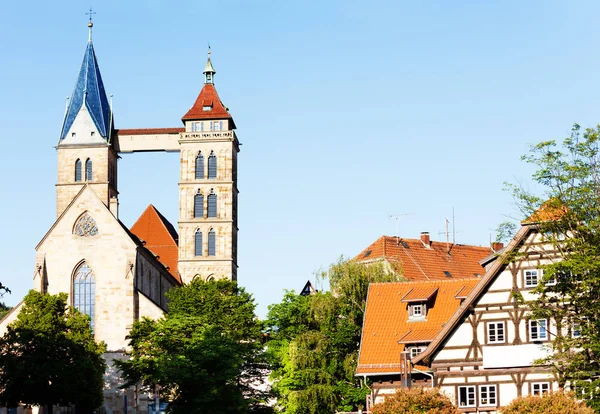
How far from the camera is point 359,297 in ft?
212

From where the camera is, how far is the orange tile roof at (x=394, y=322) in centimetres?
5400

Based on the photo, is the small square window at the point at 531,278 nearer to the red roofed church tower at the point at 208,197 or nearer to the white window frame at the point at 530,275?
the white window frame at the point at 530,275

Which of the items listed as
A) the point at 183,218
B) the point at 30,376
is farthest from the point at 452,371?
the point at 183,218

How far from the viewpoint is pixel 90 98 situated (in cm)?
10144

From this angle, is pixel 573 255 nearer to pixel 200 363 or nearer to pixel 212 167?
pixel 200 363

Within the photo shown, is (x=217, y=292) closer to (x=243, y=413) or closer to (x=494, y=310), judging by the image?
(x=243, y=413)

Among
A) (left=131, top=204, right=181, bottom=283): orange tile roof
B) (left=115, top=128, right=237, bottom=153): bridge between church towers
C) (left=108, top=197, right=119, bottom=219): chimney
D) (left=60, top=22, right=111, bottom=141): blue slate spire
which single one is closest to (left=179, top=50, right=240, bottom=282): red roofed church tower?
(left=115, top=128, right=237, bottom=153): bridge between church towers

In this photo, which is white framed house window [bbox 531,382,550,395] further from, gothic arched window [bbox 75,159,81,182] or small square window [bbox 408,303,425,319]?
gothic arched window [bbox 75,159,81,182]

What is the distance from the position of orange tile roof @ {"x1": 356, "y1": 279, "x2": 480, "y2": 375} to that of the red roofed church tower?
140 ft

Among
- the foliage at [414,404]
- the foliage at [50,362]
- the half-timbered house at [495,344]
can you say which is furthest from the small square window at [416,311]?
the foliage at [50,362]

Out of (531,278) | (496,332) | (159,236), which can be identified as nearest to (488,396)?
(496,332)

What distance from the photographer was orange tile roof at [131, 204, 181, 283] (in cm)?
10444

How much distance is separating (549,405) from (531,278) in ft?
33.9

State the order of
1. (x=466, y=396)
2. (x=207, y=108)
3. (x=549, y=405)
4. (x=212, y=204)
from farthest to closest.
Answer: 1. (x=207, y=108)
2. (x=212, y=204)
3. (x=466, y=396)
4. (x=549, y=405)
